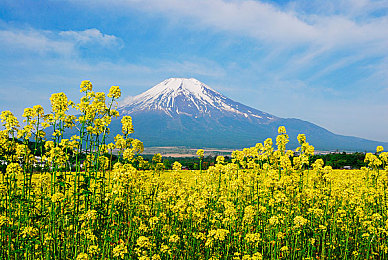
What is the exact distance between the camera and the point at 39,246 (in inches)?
225

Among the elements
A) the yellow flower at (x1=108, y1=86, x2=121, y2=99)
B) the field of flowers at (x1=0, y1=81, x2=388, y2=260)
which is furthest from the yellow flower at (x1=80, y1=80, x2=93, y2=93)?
the yellow flower at (x1=108, y1=86, x2=121, y2=99)

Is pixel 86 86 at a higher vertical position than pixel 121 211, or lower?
higher

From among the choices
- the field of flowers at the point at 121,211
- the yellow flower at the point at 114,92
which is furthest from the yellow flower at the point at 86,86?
the yellow flower at the point at 114,92

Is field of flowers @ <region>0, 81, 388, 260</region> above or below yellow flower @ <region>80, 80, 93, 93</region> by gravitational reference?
below

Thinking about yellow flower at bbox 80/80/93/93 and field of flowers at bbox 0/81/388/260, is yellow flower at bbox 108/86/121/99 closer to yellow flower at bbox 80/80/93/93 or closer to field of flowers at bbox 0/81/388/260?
field of flowers at bbox 0/81/388/260

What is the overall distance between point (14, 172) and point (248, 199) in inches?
286

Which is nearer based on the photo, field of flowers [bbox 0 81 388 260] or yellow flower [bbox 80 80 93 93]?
field of flowers [bbox 0 81 388 260]

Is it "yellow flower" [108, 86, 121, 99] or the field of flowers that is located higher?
"yellow flower" [108, 86, 121, 99]

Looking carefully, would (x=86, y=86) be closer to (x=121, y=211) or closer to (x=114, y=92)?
(x=114, y=92)

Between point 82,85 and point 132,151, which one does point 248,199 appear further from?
point 82,85

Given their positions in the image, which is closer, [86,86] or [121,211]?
[121,211]

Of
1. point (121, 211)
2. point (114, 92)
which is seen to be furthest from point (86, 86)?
point (121, 211)

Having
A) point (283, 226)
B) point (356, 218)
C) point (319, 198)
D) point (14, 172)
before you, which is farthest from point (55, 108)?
point (356, 218)

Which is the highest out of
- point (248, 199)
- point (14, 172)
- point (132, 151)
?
point (132, 151)
